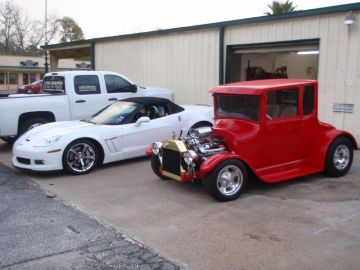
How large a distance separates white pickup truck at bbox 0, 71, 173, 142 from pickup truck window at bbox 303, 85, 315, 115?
19.8 ft

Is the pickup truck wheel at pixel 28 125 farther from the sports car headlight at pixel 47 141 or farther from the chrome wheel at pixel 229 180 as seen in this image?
the chrome wheel at pixel 229 180

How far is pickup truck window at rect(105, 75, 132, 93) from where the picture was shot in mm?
11711

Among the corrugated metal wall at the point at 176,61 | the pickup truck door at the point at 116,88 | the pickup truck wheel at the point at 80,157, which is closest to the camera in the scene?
the pickup truck wheel at the point at 80,157

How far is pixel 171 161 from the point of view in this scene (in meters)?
6.84

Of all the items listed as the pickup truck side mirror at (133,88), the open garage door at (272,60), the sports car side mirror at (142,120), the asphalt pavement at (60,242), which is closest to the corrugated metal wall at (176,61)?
the open garage door at (272,60)

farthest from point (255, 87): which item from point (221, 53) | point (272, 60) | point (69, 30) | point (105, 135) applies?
point (69, 30)

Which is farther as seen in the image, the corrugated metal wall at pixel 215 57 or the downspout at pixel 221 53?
the downspout at pixel 221 53

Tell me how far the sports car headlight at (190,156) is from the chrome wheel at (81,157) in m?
2.58

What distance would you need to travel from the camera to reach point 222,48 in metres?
12.8

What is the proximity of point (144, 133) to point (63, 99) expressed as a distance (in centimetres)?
320

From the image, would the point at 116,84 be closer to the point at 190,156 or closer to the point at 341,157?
the point at 190,156

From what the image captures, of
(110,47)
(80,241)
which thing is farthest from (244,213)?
(110,47)

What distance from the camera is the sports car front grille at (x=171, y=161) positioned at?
668 centimetres

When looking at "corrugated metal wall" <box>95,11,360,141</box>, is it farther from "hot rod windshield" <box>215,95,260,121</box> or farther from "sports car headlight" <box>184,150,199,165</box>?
"sports car headlight" <box>184,150,199,165</box>
